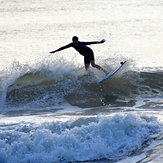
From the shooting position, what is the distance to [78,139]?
6.50 meters

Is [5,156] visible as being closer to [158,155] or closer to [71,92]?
[158,155]

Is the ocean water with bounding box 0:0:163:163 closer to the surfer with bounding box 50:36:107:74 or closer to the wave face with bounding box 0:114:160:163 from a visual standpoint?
the wave face with bounding box 0:114:160:163

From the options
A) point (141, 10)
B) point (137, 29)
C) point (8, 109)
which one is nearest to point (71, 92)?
point (8, 109)

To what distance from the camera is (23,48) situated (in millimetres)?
17359

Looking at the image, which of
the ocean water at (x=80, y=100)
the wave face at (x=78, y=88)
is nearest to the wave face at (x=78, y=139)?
the ocean water at (x=80, y=100)

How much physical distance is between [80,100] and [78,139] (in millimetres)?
3555

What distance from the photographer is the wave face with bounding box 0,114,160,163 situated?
618cm

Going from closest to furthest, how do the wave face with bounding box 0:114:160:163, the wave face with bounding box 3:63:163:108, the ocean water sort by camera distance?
the wave face with bounding box 0:114:160:163 < the ocean water < the wave face with bounding box 3:63:163:108

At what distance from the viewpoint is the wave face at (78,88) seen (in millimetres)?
9930

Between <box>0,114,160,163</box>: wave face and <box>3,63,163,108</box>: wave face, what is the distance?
2.45m

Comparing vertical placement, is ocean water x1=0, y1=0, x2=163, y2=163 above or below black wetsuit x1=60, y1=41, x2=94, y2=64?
below

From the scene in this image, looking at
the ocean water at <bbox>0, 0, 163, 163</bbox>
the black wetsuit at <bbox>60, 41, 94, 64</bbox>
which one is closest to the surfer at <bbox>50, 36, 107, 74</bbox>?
the black wetsuit at <bbox>60, 41, 94, 64</bbox>

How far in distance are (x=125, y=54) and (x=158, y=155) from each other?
9.69 m

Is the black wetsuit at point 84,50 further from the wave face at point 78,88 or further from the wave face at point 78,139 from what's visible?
the wave face at point 78,139
